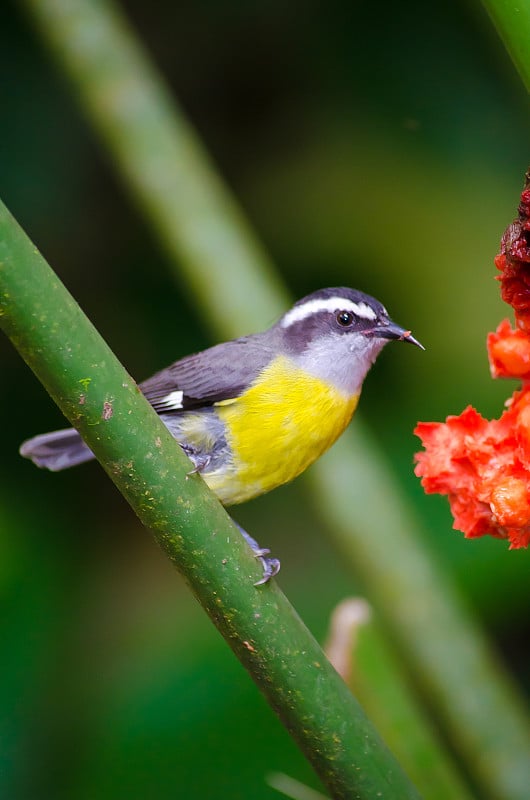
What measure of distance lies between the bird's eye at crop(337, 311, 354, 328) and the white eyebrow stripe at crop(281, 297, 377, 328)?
0.01 m

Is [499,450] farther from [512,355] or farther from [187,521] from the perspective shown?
[187,521]

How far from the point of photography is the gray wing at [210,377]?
2.56 metres

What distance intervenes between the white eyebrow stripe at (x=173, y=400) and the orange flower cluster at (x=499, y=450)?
53.3 inches

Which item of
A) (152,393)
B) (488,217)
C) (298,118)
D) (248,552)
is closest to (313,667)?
(248,552)

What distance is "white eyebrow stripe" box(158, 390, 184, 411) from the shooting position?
2.57 m

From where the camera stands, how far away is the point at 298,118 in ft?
12.5

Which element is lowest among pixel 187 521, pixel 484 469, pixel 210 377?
pixel 210 377

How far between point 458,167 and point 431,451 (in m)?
2.55

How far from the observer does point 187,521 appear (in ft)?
3.96

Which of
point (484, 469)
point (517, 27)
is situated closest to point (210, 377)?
point (484, 469)

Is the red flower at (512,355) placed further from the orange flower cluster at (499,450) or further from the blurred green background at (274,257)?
the blurred green background at (274,257)

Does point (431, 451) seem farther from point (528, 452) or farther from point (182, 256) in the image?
point (182, 256)

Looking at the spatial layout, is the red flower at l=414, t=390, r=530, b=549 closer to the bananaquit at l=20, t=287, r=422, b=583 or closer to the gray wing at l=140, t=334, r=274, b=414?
the bananaquit at l=20, t=287, r=422, b=583

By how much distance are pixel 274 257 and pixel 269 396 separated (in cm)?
139
